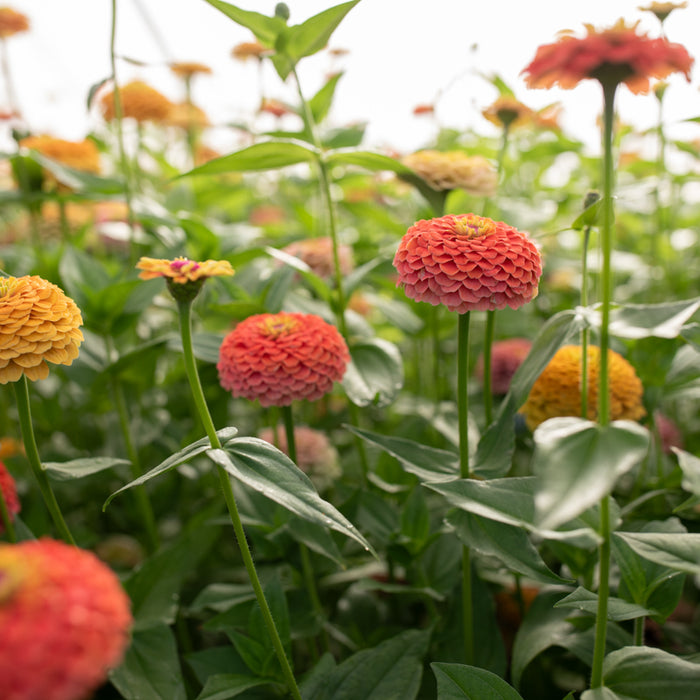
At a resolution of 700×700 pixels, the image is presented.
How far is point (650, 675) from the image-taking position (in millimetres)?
451

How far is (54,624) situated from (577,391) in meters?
0.59

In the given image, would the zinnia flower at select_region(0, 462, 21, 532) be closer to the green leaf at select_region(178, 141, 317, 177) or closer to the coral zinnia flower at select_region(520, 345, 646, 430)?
the green leaf at select_region(178, 141, 317, 177)

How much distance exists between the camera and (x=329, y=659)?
59 centimetres

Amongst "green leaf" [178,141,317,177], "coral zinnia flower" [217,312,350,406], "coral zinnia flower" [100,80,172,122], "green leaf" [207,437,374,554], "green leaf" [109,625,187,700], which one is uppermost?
"coral zinnia flower" [100,80,172,122]

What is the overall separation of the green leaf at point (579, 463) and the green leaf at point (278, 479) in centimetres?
14

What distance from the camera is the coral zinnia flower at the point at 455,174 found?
0.77 meters

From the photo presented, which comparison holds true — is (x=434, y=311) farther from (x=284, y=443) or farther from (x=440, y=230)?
(x=440, y=230)

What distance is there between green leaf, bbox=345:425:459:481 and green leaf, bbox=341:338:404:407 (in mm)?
93

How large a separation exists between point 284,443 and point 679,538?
0.50 m

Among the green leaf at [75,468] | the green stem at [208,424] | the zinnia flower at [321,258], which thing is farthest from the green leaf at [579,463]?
the zinnia flower at [321,258]

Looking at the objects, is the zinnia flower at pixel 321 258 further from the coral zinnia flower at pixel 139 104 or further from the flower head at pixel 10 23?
the flower head at pixel 10 23

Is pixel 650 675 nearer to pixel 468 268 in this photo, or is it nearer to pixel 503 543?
pixel 503 543

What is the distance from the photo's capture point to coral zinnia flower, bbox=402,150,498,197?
77cm

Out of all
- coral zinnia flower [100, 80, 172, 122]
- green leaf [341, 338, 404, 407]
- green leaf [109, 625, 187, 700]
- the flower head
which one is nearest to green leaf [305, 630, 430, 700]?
green leaf [109, 625, 187, 700]
